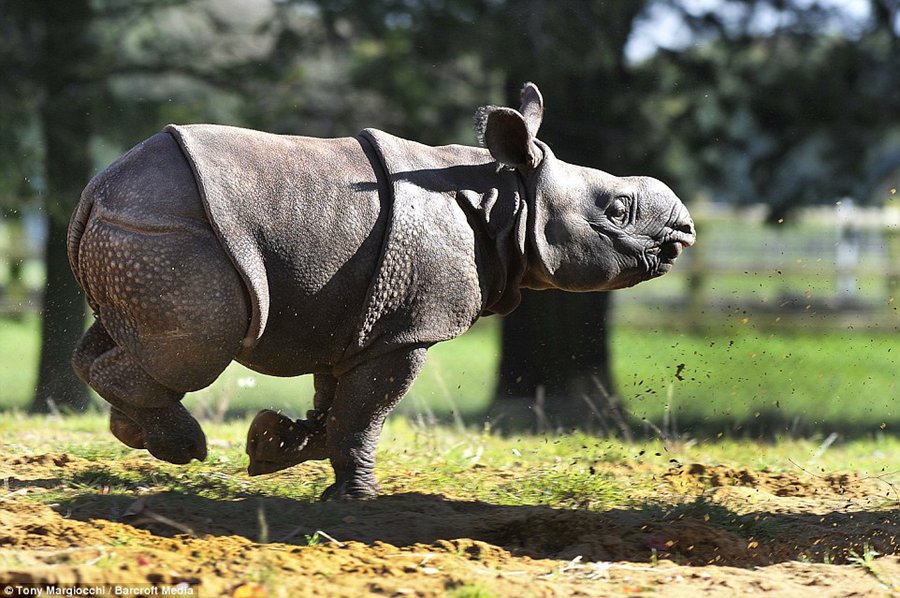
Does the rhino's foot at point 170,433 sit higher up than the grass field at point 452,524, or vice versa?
the rhino's foot at point 170,433

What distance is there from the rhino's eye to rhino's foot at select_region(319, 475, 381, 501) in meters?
1.67

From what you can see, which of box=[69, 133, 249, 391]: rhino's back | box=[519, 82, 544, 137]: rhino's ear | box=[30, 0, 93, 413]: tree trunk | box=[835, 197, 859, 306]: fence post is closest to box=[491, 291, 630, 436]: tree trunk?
box=[835, 197, 859, 306]: fence post

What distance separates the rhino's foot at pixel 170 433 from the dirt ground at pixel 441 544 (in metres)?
0.22

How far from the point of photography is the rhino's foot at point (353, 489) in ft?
16.9

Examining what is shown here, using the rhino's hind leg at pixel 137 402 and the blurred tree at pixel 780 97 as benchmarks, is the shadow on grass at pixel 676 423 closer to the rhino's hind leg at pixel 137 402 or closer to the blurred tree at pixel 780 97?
the blurred tree at pixel 780 97

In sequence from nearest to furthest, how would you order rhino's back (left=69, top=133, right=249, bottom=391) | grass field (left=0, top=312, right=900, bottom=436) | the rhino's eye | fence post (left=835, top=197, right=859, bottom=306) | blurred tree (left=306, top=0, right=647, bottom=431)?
rhino's back (left=69, top=133, right=249, bottom=391), the rhino's eye, blurred tree (left=306, top=0, right=647, bottom=431), grass field (left=0, top=312, right=900, bottom=436), fence post (left=835, top=197, right=859, bottom=306)

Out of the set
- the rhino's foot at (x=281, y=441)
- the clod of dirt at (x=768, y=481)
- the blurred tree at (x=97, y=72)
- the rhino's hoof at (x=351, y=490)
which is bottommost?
the clod of dirt at (x=768, y=481)

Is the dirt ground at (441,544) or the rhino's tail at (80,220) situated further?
the rhino's tail at (80,220)

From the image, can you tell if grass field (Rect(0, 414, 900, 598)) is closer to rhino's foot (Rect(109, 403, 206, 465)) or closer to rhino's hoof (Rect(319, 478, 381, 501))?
rhino's hoof (Rect(319, 478, 381, 501))

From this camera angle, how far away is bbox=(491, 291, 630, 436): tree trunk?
10.1 meters

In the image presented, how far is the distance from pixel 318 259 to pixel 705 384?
7253 mm

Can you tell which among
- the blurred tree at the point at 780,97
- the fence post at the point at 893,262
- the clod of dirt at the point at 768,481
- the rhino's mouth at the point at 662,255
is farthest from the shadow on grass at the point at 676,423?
the fence post at the point at 893,262

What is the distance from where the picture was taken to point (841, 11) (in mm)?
10328

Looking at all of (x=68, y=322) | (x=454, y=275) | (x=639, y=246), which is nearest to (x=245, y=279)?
(x=454, y=275)
